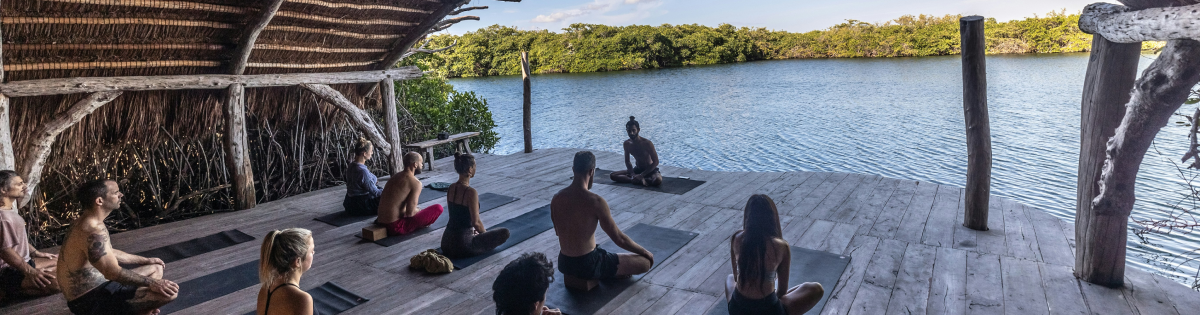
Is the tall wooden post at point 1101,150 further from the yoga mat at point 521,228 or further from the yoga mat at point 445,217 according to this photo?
the yoga mat at point 445,217

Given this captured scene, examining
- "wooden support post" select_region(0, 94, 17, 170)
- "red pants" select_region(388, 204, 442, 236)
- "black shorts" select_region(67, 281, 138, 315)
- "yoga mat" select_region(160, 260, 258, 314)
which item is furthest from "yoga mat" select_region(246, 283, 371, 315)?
"wooden support post" select_region(0, 94, 17, 170)

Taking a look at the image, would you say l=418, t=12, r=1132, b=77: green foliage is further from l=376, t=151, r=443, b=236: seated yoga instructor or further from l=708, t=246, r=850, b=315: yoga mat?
l=708, t=246, r=850, b=315: yoga mat

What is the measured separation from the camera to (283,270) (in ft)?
7.00

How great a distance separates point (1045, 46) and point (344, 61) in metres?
50.4

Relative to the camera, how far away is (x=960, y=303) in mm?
3352

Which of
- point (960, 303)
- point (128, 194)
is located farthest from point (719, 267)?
point (128, 194)

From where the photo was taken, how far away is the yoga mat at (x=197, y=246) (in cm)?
462

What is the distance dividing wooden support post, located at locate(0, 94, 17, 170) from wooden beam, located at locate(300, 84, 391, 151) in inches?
100

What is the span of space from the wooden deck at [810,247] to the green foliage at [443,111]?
13.8 ft

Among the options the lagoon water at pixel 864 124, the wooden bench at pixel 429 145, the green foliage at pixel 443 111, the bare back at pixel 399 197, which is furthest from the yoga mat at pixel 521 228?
the green foliage at pixel 443 111

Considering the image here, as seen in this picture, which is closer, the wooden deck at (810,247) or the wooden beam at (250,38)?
the wooden deck at (810,247)

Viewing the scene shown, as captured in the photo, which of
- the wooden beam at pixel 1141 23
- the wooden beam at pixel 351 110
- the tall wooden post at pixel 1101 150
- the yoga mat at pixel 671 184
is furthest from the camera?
the wooden beam at pixel 351 110

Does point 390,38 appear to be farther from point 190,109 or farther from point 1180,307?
point 1180,307

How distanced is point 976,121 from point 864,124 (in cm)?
1570
